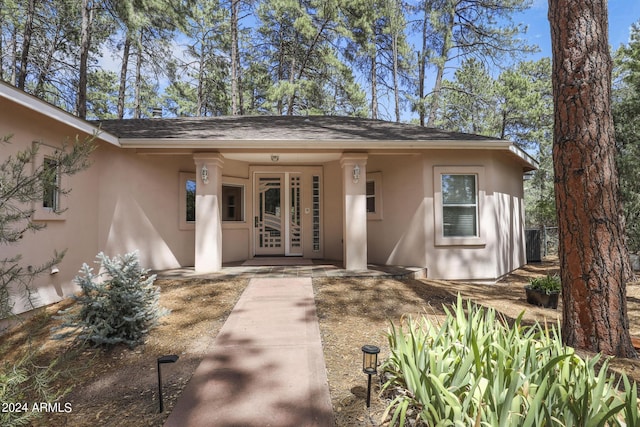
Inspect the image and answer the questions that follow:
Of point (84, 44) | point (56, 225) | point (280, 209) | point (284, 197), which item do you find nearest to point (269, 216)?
point (280, 209)

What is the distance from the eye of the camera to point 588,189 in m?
3.24

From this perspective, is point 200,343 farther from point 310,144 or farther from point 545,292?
point 545,292

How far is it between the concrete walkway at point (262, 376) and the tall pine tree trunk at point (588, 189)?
277 centimetres

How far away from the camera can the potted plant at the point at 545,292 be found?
5.34 meters

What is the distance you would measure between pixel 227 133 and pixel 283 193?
2.29 metres

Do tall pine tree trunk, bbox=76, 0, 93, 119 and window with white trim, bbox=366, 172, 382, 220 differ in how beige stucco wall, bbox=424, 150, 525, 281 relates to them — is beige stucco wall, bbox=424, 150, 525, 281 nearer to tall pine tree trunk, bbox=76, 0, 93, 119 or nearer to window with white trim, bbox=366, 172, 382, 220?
window with white trim, bbox=366, 172, 382, 220

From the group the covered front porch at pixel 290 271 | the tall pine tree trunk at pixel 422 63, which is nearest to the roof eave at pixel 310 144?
the covered front porch at pixel 290 271

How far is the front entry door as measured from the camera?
28.8ft

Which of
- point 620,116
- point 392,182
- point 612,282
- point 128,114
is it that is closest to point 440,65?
point 620,116

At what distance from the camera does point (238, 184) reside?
8.26 metres

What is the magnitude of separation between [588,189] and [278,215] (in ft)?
22.3

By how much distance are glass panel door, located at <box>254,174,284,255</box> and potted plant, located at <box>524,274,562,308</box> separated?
18.9 feet

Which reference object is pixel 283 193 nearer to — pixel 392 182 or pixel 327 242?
pixel 327 242

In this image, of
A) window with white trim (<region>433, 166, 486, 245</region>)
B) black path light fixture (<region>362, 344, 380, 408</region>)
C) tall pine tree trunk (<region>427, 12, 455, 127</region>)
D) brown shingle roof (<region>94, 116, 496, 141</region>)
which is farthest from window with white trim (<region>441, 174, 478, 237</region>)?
tall pine tree trunk (<region>427, 12, 455, 127</region>)
